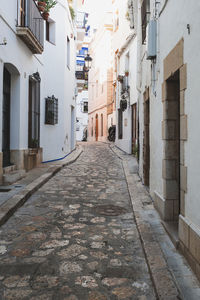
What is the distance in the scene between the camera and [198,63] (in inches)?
119

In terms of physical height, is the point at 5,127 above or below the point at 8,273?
above

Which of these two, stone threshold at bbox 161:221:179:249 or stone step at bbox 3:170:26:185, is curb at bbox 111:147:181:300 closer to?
stone threshold at bbox 161:221:179:249

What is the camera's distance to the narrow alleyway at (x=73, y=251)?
2.84 m

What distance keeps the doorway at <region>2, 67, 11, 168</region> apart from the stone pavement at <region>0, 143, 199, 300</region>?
2412 mm

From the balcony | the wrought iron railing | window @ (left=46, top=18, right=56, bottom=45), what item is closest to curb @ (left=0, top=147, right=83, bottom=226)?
the balcony

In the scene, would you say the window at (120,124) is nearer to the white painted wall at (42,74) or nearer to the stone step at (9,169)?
the white painted wall at (42,74)

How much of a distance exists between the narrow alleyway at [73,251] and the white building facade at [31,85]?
255 cm

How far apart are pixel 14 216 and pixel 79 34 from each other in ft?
55.8

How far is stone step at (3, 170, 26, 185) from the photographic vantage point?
7519 mm

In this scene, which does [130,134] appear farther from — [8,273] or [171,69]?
[8,273]

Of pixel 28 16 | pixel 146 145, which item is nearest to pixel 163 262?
pixel 146 145

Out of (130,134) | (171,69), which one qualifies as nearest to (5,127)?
(171,69)

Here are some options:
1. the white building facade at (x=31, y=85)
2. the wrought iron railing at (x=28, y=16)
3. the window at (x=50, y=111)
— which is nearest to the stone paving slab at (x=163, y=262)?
the white building facade at (x=31, y=85)

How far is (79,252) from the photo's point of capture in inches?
146
